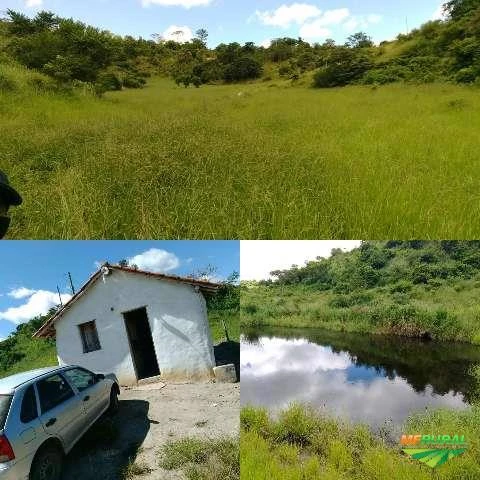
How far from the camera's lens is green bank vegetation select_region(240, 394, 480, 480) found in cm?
406

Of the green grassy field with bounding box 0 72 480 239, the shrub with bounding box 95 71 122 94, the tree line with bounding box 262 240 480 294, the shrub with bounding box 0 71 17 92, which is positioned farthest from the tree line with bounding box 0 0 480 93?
the tree line with bounding box 262 240 480 294

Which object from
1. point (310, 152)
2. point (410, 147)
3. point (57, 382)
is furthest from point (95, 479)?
point (410, 147)

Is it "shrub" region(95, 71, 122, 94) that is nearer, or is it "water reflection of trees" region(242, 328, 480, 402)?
"water reflection of trees" region(242, 328, 480, 402)

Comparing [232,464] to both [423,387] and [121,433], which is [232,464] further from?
[423,387]

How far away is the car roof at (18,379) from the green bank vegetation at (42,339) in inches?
3.0

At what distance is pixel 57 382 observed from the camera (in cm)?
413

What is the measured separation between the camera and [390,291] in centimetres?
512

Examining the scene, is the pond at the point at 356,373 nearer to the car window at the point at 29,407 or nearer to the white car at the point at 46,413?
the white car at the point at 46,413

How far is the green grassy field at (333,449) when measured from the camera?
405cm

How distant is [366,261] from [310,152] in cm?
477

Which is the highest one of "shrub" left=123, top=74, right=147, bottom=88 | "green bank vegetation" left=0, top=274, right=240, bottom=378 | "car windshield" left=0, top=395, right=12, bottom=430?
"shrub" left=123, top=74, right=147, bottom=88

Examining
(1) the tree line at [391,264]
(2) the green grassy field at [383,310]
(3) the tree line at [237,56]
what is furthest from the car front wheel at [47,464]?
(3) the tree line at [237,56]

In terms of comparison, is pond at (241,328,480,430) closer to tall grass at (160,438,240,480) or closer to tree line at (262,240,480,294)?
tall grass at (160,438,240,480)

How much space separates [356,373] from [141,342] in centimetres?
204
